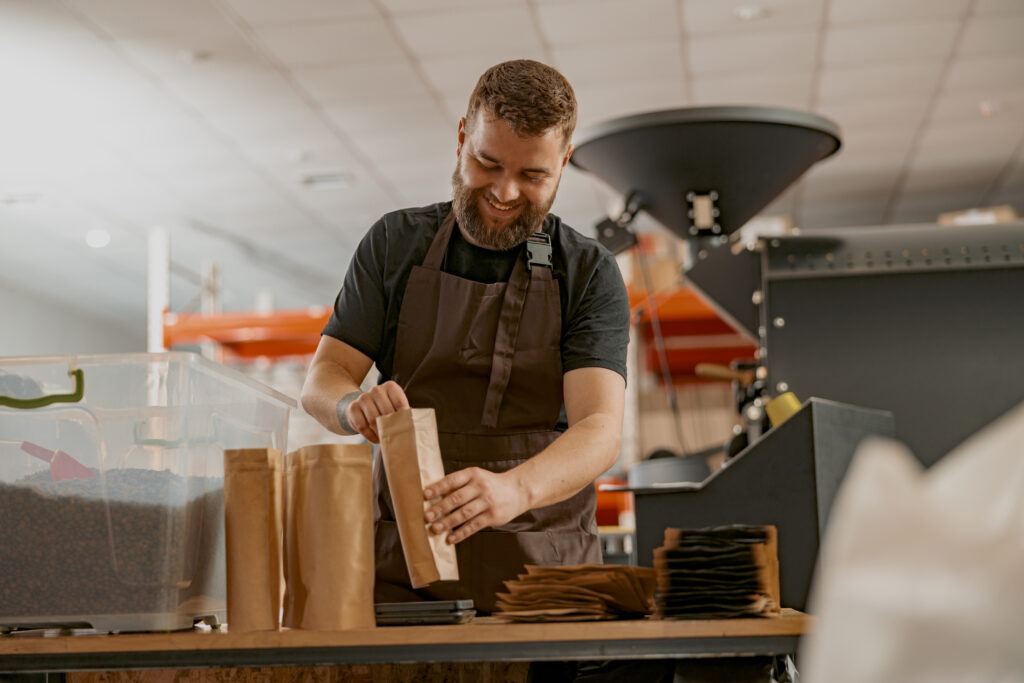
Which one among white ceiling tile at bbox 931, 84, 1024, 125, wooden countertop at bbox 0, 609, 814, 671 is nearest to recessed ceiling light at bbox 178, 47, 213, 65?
white ceiling tile at bbox 931, 84, 1024, 125

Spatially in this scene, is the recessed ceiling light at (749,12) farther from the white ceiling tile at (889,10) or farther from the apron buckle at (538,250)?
the apron buckle at (538,250)

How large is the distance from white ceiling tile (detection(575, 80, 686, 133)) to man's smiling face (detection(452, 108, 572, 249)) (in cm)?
408

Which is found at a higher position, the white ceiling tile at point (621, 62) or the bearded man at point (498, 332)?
the white ceiling tile at point (621, 62)

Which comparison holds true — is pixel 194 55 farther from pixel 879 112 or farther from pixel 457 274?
pixel 457 274

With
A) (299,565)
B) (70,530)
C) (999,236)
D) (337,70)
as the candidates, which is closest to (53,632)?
(70,530)

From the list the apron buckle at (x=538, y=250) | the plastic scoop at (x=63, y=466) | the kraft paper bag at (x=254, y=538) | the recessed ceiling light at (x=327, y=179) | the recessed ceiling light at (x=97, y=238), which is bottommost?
the kraft paper bag at (x=254, y=538)

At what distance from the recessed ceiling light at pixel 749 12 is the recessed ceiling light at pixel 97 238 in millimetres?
5171

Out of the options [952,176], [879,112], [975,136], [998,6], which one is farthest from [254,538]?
[952,176]

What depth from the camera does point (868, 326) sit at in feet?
7.89

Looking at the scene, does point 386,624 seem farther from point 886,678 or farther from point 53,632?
point 886,678

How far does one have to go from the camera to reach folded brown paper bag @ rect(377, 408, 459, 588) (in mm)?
1342

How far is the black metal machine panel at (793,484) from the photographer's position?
197 centimetres

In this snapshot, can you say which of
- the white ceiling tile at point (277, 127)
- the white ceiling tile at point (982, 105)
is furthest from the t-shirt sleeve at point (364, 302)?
the white ceiling tile at point (982, 105)

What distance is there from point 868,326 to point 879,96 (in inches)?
162
